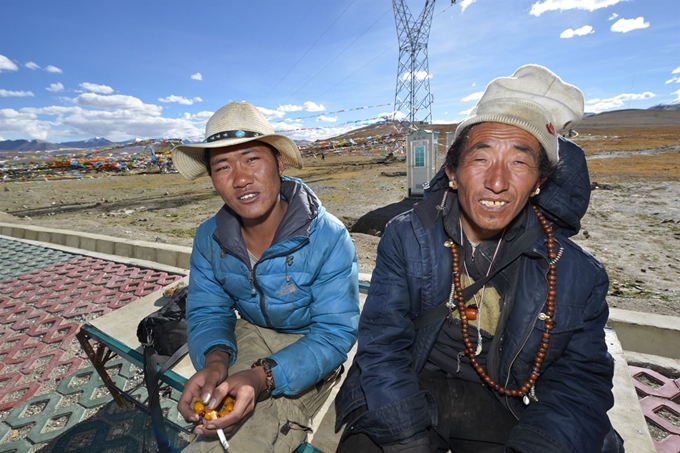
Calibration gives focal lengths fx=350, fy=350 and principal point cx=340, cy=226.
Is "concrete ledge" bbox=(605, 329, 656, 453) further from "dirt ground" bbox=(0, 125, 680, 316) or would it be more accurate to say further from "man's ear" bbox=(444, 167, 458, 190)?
"dirt ground" bbox=(0, 125, 680, 316)

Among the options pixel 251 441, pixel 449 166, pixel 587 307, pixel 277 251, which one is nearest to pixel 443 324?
pixel 587 307

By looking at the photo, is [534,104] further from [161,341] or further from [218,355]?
[161,341]

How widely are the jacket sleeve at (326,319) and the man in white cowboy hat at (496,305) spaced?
0.55 ft

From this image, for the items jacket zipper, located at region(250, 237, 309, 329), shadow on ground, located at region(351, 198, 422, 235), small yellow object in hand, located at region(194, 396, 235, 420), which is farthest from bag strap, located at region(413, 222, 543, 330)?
shadow on ground, located at region(351, 198, 422, 235)

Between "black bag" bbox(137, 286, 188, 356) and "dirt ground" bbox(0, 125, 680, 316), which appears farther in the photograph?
"dirt ground" bbox(0, 125, 680, 316)

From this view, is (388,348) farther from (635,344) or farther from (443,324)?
(635,344)

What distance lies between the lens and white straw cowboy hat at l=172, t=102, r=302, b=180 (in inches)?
71.9

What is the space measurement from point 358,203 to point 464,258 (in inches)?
391

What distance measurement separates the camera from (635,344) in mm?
3100

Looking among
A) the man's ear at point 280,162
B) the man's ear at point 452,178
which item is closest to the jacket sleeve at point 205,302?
the man's ear at point 280,162

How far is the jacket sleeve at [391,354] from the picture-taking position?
1.46 metres

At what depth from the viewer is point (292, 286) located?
1.87 m

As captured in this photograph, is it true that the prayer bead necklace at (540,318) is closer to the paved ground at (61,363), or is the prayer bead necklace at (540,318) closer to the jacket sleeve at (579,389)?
the jacket sleeve at (579,389)

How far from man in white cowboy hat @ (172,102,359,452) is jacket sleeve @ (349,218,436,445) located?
264mm
